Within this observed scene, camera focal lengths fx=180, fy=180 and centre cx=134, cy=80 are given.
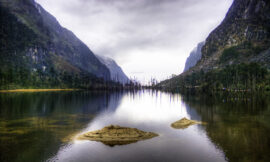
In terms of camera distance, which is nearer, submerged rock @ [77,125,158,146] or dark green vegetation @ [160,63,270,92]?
submerged rock @ [77,125,158,146]

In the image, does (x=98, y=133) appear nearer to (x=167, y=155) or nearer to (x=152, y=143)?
(x=152, y=143)

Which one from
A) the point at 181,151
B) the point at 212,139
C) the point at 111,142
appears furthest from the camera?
the point at 212,139

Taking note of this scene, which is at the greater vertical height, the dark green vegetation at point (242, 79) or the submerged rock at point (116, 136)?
the dark green vegetation at point (242, 79)

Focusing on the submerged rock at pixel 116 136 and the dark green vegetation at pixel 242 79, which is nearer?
the submerged rock at pixel 116 136

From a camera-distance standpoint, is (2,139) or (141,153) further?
(2,139)

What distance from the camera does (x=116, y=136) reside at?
2494 centimetres

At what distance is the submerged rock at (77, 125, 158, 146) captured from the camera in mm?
24016

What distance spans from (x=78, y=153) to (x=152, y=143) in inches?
374

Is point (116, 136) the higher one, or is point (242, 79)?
point (242, 79)

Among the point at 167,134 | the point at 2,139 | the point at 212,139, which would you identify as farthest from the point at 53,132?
the point at 212,139

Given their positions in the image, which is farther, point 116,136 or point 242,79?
point 242,79

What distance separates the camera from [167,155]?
19.9 m

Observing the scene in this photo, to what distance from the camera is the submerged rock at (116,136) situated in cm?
2402

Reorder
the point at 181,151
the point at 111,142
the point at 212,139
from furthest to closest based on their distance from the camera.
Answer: the point at 212,139 < the point at 111,142 < the point at 181,151
